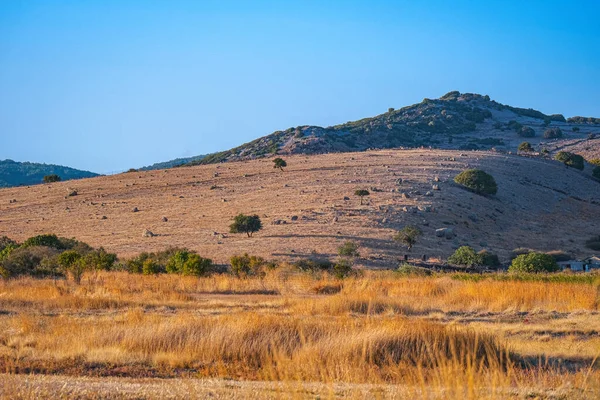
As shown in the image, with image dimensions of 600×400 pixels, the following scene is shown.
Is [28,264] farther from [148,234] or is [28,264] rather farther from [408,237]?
[408,237]

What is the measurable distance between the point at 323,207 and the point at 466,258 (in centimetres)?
1578

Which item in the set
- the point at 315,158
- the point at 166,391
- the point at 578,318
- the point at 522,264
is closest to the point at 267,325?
the point at 166,391

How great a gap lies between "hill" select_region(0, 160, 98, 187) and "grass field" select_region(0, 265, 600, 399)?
12516 cm

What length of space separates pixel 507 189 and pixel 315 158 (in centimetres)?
2491

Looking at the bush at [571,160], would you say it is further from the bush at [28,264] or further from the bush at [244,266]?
the bush at [28,264]

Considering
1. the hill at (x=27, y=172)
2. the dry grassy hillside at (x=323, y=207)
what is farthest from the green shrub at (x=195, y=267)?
the hill at (x=27, y=172)

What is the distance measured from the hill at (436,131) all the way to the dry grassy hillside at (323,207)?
A: 34.7 meters

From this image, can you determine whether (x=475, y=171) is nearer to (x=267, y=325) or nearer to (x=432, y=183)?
(x=432, y=183)

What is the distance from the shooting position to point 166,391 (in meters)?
7.32

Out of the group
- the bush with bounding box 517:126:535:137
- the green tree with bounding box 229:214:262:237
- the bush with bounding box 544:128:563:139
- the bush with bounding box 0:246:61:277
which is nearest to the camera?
the bush with bounding box 0:246:61:277

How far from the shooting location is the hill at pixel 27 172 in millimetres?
142125

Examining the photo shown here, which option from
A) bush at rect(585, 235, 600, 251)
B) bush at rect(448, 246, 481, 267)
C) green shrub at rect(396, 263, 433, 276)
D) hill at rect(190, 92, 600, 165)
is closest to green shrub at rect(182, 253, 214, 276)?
green shrub at rect(396, 263, 433, 276)

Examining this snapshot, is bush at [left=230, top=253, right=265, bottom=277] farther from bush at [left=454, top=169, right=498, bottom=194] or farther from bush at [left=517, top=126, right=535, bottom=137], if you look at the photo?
bush at [left=517, top=126, right=535, bottom=137]

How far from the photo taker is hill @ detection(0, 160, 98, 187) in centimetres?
14212
